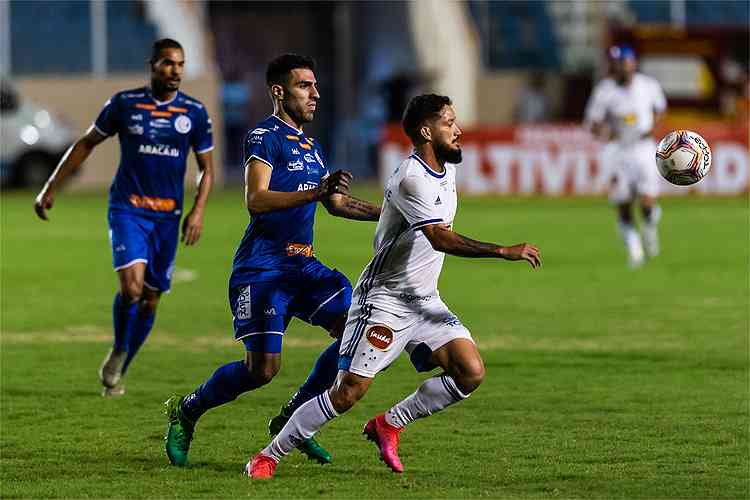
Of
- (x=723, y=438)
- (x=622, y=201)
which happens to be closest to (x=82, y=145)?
Answer: (x=723, y=438)

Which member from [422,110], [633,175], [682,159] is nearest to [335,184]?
[422,110]

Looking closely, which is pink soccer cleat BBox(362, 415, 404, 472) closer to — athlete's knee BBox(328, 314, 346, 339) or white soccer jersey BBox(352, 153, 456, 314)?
athlete's knee BBox(328, 314, 346, 339)

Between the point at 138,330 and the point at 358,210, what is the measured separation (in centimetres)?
323

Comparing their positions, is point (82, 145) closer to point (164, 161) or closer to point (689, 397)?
point (164, 161)

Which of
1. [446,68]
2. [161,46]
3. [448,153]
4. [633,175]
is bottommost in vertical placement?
[633,175]

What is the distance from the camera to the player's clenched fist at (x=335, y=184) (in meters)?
7.01

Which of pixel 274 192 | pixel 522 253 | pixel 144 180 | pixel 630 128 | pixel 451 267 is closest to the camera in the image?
pixel 522 253

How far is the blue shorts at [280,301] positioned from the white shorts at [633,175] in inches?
450

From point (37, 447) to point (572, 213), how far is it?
62.2 ft

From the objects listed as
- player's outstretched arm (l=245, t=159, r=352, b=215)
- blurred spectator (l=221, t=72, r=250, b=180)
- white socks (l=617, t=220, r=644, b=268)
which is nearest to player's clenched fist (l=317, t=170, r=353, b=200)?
player's outstretched arm (l=245, t=159, r=352, b=215)

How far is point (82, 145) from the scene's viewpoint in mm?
10141

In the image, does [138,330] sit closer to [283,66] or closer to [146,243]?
[146,243]

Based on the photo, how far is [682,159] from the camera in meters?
8.95

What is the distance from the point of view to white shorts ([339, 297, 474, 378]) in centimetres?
731
